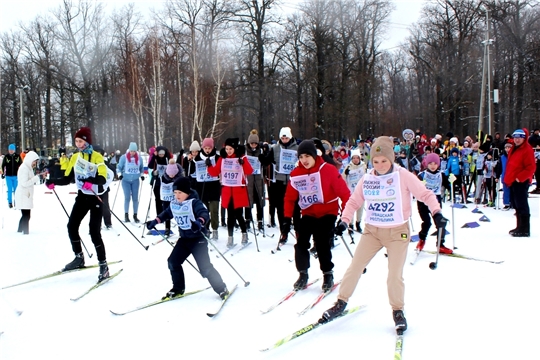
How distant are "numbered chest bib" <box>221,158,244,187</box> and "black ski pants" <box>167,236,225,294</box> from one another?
2478mm

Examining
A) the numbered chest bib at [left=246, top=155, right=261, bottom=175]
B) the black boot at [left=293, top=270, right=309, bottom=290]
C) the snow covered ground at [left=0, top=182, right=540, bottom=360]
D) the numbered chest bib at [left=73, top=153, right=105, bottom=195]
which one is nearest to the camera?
the snow covered ground at [left=0, top=182, right=540, bottom=360]

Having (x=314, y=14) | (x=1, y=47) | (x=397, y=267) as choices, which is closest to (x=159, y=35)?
(x=314, y=14)

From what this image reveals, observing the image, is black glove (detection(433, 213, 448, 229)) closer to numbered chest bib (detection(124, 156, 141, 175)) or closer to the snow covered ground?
the snow covered ground

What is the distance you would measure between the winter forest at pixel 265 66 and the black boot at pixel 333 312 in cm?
2103

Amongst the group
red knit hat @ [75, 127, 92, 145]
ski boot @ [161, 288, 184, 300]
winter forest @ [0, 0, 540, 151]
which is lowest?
ski boot @ [161, 288, 184, 300]

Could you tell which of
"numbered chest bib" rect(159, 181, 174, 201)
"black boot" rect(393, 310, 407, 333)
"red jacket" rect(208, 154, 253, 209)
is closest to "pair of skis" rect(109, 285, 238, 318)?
"black boot" rect(393, 310, 407, 333)

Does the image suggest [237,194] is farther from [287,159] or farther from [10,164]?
[10,164]

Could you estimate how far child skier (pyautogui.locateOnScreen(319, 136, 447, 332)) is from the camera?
11.3 feet

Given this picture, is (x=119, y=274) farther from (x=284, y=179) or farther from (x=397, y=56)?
(x=397, y=56)

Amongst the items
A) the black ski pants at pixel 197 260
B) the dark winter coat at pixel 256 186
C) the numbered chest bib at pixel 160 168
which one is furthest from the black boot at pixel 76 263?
the dark winter coat at pixel 256 186

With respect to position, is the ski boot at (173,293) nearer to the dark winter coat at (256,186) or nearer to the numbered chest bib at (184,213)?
the numbered chest bib at (184,213)

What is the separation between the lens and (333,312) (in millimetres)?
3594

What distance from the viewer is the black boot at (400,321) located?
335 centimetres

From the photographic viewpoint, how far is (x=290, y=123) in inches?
1551
